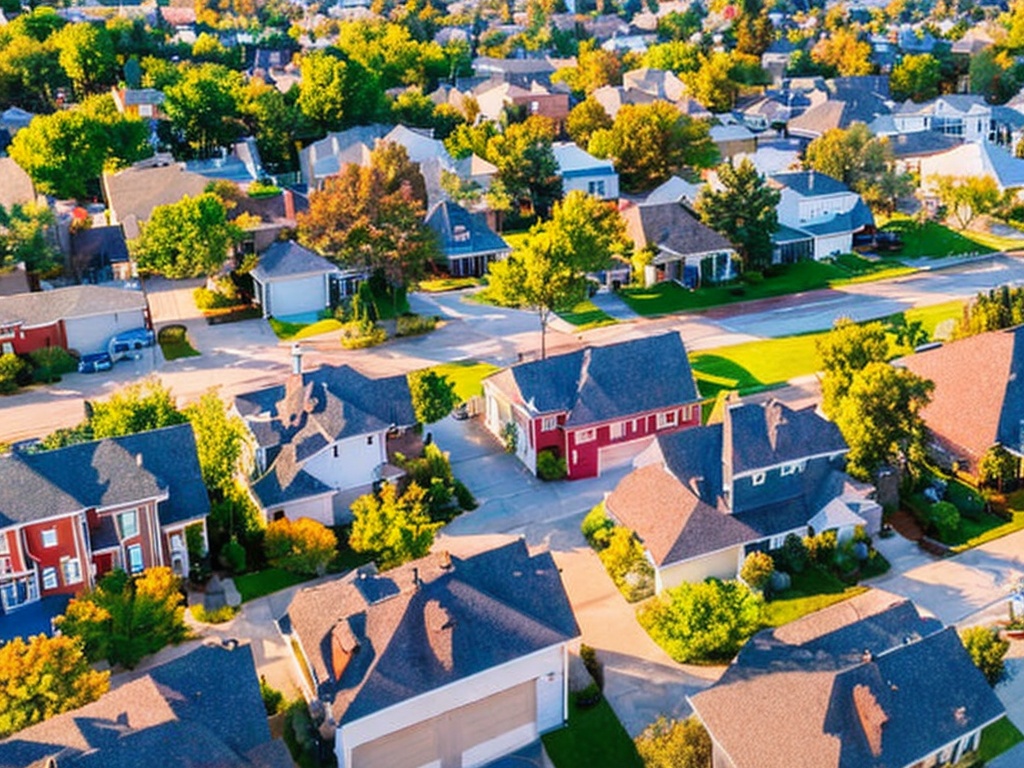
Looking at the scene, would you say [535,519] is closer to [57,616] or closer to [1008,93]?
[57,616]

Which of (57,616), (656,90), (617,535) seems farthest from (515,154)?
(57,616)

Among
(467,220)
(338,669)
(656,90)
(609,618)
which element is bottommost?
(609,618)

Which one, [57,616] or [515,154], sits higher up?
[515,154]

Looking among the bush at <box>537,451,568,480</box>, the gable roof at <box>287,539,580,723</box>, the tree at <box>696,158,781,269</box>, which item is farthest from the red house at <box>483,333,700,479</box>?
the tree at <box>696,158,781,269</box>

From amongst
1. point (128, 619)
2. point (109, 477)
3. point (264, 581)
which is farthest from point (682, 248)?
point (128, 619)

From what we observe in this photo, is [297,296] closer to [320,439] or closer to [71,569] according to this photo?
[320,439]

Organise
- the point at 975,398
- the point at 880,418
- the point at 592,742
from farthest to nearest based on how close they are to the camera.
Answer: the point at 975,398, the point at 880,418, the point at 592,742

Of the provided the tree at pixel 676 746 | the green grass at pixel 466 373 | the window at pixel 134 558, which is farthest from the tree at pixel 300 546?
the green grass at pixel 466 373

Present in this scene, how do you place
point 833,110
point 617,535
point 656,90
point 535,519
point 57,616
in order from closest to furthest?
point 57,616
point 617,535
point 535,519
point 833,110
point 656,90
